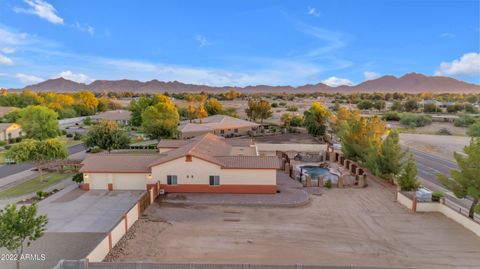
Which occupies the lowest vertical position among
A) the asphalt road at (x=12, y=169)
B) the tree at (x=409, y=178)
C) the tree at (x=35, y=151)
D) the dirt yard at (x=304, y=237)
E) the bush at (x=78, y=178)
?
the dirt yard at (x=304, y=237)

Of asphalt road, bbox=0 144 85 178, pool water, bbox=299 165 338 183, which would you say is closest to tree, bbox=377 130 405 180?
pool water, bbox=299 165 338 183

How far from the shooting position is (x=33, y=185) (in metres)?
31.4

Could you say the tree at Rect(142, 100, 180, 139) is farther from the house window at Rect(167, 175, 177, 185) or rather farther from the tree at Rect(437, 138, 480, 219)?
the tree at Rect(437, 138, 480, 219)

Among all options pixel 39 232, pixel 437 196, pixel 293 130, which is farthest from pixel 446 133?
pixel 39 232

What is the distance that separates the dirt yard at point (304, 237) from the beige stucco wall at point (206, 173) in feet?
11.3

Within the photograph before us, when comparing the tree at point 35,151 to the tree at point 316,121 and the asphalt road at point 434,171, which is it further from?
the tree at point 316,121

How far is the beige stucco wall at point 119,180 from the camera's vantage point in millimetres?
29453

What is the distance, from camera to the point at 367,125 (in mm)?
36656

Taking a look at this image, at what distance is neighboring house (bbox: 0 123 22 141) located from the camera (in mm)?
56312

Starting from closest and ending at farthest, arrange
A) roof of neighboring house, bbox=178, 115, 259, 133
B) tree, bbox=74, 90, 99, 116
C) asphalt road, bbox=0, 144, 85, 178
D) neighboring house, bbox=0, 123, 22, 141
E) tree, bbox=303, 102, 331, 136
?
asphalt road, bbox=0, 144, 85, 178 < neighboring house, bbox=0, 123, 22, 141 < roof of neighboring house, bbox=178, 115, 259, 133 < tree, bbox=303, 102, 331, 136 < tree, bbox=74, 90, 99, 116

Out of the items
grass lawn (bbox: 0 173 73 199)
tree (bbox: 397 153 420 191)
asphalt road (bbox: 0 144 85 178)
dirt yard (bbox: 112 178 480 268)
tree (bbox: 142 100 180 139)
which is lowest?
dirt yard (bbox: 112 178 480 268)

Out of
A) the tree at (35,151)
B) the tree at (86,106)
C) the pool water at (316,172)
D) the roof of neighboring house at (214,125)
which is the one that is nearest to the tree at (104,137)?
the tree at (35,151)

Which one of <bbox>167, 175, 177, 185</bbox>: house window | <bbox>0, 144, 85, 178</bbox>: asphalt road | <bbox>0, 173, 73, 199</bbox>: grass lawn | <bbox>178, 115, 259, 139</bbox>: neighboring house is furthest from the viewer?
<bbox>178, 115, 259, 139</bbox>: neighboring house

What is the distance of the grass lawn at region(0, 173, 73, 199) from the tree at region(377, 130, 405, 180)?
33.4 meters
